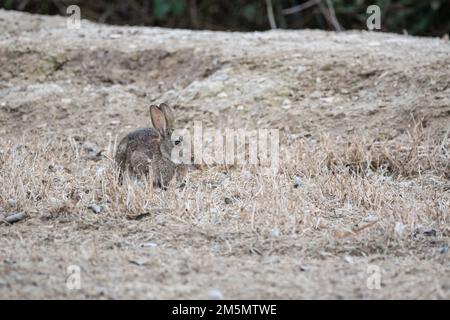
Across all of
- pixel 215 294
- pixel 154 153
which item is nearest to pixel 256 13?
pixel 154 153

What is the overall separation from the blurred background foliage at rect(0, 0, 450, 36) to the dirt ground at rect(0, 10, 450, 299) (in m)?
3.68

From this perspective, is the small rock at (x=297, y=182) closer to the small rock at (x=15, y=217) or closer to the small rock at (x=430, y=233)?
the small rock at (x=430, y=233)

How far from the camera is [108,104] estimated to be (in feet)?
27.5

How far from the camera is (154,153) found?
6.47 meters

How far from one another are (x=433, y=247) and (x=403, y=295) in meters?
0.88

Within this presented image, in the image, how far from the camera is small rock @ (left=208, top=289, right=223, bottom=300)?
422 centimetres

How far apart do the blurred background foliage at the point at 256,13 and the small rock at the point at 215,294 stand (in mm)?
9278

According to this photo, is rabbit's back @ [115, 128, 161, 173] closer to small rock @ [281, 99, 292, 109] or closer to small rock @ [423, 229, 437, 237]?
small rock @ [281, 99, 292, 109]

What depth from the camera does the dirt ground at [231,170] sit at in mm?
4555

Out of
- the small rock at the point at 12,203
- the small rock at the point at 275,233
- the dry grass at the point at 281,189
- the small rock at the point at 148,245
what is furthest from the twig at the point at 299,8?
the small rock at the point at 148,245

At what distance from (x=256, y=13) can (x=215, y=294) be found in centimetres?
1077

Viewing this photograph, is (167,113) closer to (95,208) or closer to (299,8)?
(95,208)

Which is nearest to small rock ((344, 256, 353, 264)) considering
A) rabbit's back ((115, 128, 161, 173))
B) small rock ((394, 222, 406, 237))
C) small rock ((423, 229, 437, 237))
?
small rock ((394, 222, 406, 237))
